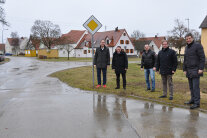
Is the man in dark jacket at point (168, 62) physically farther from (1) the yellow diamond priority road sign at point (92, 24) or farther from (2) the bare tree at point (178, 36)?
(2) the bare tree at point (178, 36)

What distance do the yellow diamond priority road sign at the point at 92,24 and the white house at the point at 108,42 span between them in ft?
163

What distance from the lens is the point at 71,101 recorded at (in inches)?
280

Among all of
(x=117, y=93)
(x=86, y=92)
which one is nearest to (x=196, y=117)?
(x=117, y=93)

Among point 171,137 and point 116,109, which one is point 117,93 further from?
point 171,137

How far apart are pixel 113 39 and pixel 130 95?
53105 millimetres

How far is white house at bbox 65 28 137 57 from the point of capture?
197 ft

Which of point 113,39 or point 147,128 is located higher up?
point 113,39

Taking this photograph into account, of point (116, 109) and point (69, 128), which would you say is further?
point (116, 109)

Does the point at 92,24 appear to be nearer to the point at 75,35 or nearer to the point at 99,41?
the point at 99,41

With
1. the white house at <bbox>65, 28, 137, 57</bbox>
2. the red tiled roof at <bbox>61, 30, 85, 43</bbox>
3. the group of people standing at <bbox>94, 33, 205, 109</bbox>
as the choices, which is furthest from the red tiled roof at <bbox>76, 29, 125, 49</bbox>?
the group of people standing at <bbox>94, 33, 205, 109</bbox>

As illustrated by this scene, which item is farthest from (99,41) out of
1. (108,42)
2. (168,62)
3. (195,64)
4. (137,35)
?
(195,64)

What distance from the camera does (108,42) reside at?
60.6 meters

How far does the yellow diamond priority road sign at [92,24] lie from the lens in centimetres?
931

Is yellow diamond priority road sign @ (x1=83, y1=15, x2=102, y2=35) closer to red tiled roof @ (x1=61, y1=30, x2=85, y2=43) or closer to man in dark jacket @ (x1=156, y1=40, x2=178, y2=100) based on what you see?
man in dark jacket @ (x1=156, y1=40, x2=178, y2=100)
